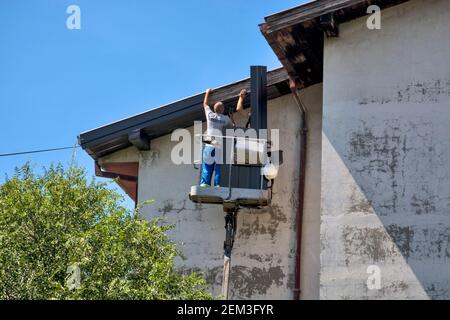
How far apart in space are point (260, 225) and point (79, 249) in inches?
180

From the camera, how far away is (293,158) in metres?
16.7

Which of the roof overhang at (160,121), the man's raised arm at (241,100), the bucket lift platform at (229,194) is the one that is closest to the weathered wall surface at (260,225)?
the roof overhang at (160,121)

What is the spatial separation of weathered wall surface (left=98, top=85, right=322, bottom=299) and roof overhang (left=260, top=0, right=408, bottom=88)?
3.39 feet

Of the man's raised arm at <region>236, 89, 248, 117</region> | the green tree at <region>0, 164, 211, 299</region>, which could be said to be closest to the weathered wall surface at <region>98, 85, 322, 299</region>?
the man's raised arm at <region>236, 89, 248, 117</region>

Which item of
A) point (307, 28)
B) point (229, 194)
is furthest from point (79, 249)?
point (307, 28)

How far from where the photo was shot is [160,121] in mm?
17234

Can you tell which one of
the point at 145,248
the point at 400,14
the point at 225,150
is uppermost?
the point at 400,14

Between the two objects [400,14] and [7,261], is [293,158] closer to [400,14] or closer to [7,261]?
[400,14]

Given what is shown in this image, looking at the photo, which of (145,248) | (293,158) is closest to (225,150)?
(293,158)

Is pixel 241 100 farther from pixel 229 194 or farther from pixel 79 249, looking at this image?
pixel 79 249

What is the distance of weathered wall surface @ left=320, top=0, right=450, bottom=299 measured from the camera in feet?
44.4

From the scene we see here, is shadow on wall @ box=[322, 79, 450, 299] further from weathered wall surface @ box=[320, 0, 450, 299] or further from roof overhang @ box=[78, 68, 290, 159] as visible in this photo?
roof overhang @ box=[78, 68, 290, 159]
